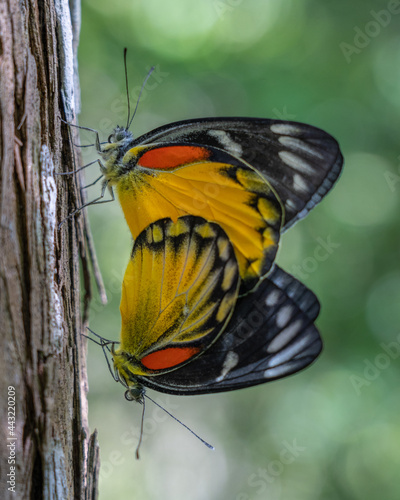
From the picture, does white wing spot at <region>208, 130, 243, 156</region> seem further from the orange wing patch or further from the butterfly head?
the butterfly head

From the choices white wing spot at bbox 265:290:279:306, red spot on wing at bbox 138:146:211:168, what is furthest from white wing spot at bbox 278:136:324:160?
white wing spot at bbox 265:290:279:306

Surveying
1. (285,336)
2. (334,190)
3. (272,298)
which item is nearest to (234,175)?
(272,298)

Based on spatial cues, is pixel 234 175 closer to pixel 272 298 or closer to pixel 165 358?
pixel 272 298

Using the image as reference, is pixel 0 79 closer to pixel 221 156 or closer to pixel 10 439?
pixel 10 439

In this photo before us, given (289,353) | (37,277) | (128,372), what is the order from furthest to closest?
1. (128,372)
2. (289,353)
3. (37,277)

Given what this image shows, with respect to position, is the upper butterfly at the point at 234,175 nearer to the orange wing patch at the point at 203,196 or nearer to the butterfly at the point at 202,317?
the orange wing patch at the point at 203,196

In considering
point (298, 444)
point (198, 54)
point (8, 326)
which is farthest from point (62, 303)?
point (298, 444)
